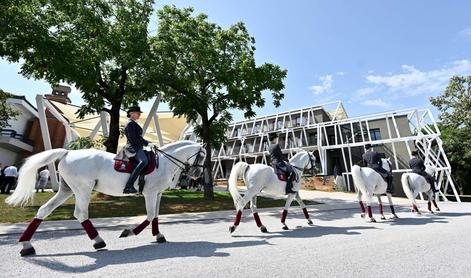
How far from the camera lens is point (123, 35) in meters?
16.3

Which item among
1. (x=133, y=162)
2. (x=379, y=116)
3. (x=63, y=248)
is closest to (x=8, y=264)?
(x=63, y=248)

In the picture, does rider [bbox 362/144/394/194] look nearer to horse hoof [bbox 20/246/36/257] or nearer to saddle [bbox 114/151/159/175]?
saddle [bbox 114/151/159/175]

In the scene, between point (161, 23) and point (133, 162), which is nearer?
point (133, 162)

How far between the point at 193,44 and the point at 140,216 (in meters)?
9.93

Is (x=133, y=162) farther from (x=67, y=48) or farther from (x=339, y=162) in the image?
(x=339, y=162)

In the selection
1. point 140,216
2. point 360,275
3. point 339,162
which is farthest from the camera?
point 339,162

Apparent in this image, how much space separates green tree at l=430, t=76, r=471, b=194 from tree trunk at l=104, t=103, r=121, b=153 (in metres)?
35.1

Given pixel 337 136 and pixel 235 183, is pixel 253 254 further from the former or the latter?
pixel 337 136

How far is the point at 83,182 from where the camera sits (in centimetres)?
589

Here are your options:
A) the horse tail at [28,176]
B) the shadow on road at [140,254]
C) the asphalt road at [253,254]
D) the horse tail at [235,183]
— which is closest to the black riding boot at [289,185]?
the asphalt road at [253,254]

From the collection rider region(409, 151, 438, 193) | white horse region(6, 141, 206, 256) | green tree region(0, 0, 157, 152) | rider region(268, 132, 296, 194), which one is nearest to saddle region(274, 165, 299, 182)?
rider region(268, 132, 296, 194)

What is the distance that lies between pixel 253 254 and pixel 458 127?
132ft

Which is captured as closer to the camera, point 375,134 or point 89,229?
point 89,229

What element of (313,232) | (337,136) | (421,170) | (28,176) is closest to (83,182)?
(28,176)
